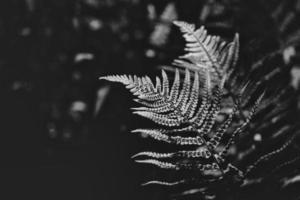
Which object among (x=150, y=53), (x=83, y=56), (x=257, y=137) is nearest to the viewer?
(x=257, y=137)


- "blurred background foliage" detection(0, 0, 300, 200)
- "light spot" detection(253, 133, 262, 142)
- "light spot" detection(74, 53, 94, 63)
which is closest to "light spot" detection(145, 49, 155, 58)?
"blurred background foliage" detection(0, 0, 300, 200)

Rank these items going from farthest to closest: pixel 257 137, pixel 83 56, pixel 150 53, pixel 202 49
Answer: pixel 83 56 < pixel 150 53 < pixel 257 137 < pixel 202 49

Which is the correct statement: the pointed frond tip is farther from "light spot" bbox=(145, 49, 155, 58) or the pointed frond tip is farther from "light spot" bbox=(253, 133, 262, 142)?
"light spot" bbox=(145, 49, 155, 58)

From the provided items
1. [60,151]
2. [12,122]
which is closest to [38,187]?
[60,151]

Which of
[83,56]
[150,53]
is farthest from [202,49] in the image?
[83,56]

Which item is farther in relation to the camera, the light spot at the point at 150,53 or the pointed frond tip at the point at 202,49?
the light spot at the point at 150,53

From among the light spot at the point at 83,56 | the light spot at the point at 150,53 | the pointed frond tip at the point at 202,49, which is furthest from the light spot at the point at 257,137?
the light spot at the point at 83,56

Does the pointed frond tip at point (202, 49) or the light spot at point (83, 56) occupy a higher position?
the light spot at point (83, 56)

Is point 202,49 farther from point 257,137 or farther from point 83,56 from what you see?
point 83,56

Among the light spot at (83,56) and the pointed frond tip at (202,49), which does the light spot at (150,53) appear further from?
the pointed frond tip at (202,49)
